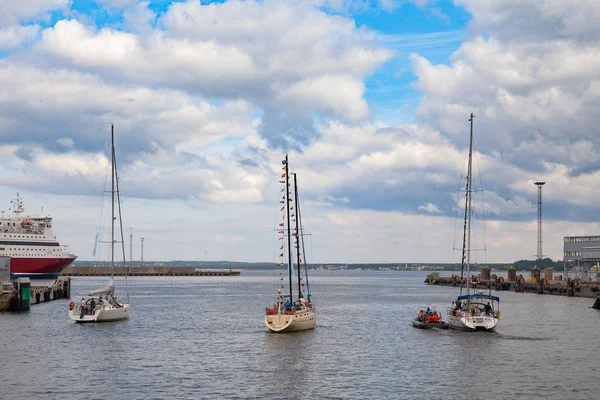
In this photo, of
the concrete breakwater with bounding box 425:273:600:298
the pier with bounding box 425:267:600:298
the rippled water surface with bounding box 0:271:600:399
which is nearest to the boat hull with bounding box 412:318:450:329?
the rippled water surface with bounding box 0:271:600:399

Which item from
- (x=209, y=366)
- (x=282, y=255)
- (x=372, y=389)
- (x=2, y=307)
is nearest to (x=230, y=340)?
(x=282, y=255)

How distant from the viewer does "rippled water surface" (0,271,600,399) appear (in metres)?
39.0

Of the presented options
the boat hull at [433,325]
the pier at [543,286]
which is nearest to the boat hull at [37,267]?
the pier at [543,286]

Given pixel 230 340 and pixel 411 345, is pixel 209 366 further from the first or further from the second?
pixel 411 345

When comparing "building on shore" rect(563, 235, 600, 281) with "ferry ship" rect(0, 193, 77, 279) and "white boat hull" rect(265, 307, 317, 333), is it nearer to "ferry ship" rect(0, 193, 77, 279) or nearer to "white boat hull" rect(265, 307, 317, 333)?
"white boat hull" rect(265, 307, 317, 333)

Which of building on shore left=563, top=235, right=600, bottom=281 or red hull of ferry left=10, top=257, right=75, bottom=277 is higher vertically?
building on shore left=563, top=235, right=600, bottom=281

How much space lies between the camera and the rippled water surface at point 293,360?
3903 cm

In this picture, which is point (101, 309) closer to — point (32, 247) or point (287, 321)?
point (287, 321)

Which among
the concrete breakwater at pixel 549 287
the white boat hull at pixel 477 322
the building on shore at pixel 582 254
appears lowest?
the concrete breakwater at pixel 549 287

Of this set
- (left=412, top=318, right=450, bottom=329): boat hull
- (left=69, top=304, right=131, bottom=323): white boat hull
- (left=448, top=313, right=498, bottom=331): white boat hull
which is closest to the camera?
(left=448, top=313, right=498, bottom=331): white boat hull

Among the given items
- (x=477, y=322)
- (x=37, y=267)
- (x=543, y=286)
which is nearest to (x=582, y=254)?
(x=543, y=286)

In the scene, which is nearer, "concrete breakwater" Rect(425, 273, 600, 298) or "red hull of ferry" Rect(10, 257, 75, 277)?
"concrete breakwater" Rect(425, 273, 600, 298)

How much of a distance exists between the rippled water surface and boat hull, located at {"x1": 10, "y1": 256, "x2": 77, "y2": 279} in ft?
286

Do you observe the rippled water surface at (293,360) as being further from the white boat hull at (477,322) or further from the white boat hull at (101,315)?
the white boat hull at (477,322)
